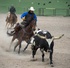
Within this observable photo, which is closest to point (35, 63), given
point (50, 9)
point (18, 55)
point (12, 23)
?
point (18, 55)

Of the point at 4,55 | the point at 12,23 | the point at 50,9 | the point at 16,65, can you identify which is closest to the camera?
the point at 16,65

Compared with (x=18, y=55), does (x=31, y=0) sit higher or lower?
higher

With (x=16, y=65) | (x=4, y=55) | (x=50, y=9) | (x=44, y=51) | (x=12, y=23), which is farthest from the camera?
(x=50, y=9)

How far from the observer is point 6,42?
17.3 metres

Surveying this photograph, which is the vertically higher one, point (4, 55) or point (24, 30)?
point (24, 30)

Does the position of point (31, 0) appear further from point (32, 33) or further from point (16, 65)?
point (16, 65)

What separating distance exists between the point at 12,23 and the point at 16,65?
13.8 m

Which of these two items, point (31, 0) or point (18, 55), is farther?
point (31, 0)

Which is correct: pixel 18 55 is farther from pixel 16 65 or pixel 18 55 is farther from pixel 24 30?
pixel 16 65

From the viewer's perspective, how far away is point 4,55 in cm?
1395

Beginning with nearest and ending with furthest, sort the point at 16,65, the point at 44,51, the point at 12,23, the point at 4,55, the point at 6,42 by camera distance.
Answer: the point at 16,65, the point at 44,51, the point at 4,55, the point at 6,42, the point at 12,23

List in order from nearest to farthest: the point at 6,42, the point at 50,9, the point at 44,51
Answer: the point at 44,51 → the point at 6,42 → the point at 50,9

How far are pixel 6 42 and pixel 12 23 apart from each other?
8274 millimetres

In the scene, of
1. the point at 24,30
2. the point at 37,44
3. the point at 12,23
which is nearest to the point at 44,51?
the point at 37,44
